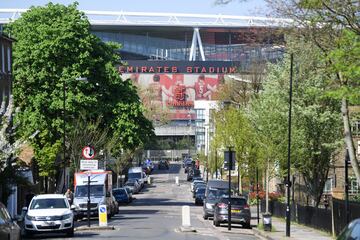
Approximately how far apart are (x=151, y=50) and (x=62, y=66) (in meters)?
120

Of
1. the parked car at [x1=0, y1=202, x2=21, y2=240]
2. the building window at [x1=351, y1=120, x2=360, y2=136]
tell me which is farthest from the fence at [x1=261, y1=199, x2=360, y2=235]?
the parked car at [x1=0, y1=202, x2=21, y2=240]

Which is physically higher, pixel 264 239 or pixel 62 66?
pixel 62 66

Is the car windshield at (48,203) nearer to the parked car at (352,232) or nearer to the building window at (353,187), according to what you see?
the parked car at (352,232)

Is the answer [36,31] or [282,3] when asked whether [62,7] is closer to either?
[36,31]

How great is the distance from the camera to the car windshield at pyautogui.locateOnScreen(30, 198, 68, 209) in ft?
120

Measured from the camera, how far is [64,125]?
53812 mm

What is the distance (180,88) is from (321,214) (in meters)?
129

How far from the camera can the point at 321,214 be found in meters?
42.9

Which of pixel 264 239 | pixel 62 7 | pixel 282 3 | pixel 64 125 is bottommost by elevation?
pixel 264 239

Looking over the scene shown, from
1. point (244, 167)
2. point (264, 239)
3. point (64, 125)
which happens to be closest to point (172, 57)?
point (244, 167)

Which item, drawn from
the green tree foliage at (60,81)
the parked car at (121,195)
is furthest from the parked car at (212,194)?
the parked car at (121,195)

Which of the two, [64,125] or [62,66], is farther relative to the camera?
[62,66]

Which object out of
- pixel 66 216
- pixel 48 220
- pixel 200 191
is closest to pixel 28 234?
pixel 48 220

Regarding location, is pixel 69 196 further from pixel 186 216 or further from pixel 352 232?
pixel 352 232
